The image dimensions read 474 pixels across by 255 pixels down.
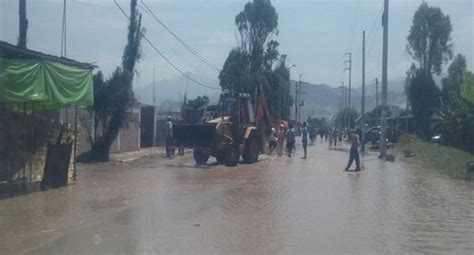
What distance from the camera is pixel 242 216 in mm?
13422

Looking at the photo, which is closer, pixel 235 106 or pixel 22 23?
pixel 22 23

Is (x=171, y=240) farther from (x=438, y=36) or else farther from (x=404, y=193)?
(x=438, y=36)

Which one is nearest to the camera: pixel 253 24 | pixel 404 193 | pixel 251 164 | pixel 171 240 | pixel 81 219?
pixel 171 240

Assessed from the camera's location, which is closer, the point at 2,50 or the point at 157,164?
the point at 2,50

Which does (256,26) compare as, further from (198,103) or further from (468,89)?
(468,89)

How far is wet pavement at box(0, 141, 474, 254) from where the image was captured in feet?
34.6

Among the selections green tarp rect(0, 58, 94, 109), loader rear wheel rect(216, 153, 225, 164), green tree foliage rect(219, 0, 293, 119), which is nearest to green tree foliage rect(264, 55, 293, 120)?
green tree foliage rect(219, 0, 293, 119)

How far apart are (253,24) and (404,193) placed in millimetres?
43057

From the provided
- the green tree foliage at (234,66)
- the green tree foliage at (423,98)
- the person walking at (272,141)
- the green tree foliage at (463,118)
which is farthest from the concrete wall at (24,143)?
the green tree foliage at (423,98)

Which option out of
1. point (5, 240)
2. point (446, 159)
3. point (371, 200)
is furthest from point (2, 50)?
point (446, 159)

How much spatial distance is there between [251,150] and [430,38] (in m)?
38.1

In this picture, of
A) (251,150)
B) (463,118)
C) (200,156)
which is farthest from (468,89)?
(200,156)

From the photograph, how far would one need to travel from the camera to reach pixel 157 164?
27.5 metres

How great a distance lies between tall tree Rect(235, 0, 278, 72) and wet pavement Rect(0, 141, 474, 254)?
38297mm
